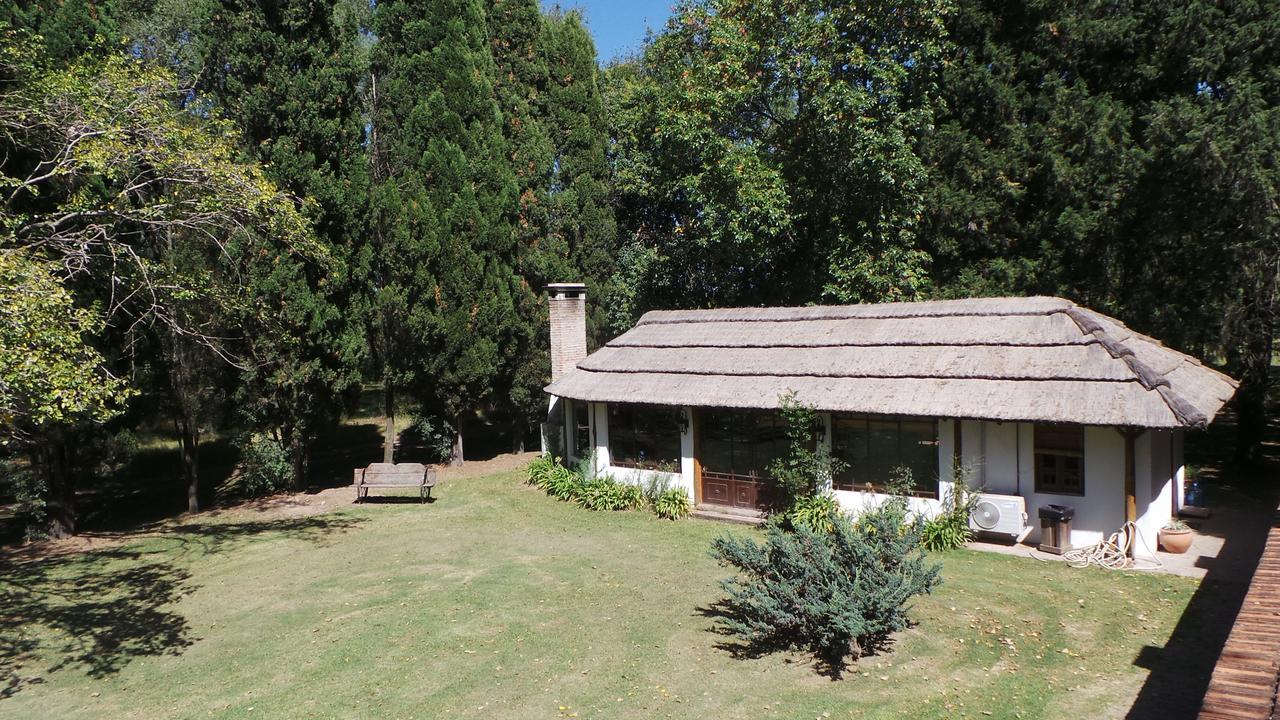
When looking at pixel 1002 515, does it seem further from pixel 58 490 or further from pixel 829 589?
pixel 58 490

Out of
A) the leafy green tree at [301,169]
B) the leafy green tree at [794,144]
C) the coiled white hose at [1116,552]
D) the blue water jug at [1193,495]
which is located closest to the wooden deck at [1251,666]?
the coiled white hose at [1116,552]

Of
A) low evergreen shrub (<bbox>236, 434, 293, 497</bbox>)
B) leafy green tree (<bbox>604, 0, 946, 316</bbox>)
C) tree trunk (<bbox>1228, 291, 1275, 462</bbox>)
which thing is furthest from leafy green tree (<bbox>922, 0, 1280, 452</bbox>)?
low evergreen shrub (<bbox>236, 434, 293, 497</bbox>)

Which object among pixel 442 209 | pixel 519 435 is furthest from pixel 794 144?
pixel 519 435

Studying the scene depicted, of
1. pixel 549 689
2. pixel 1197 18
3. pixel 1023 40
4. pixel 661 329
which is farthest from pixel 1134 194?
pixel 549 689

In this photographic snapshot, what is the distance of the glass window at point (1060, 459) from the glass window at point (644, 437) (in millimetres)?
7662

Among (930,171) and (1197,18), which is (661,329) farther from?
(1197,18)

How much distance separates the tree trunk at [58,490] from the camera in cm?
1592

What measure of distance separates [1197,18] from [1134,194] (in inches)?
161

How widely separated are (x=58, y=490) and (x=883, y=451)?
60.7 ft

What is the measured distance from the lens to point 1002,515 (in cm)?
1280

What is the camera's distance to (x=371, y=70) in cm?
2350

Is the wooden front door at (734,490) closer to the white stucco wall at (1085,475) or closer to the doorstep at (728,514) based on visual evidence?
the doorstep at (728,514)

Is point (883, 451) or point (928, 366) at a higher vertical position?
point (928, 366)

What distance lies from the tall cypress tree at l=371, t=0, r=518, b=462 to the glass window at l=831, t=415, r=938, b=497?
11.7m
